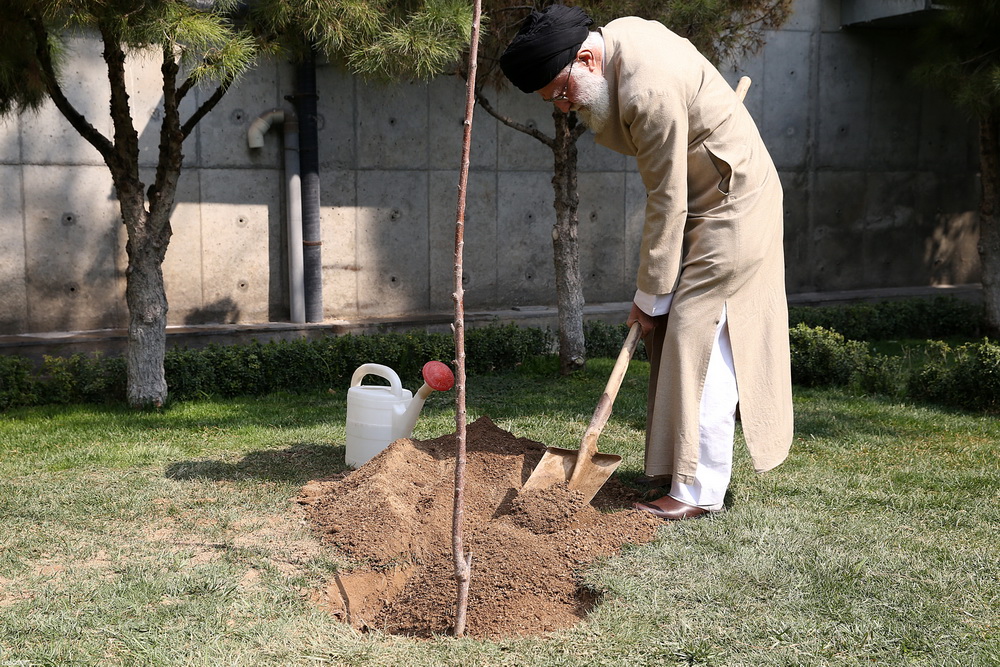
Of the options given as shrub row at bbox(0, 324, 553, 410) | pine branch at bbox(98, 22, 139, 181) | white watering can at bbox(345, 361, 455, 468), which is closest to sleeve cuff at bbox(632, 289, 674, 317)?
white watering can at bbox(345, 361, 455, 468)

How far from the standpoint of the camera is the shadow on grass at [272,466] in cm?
422

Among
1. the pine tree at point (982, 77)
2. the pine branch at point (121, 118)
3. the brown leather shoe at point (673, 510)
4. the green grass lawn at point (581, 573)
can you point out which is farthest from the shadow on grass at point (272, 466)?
the pine tree at point (982, 77)

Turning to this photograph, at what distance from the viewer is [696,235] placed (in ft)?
11.5

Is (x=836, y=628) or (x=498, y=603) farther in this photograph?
(x=498, y=603)

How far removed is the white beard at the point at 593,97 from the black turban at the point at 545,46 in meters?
0.10

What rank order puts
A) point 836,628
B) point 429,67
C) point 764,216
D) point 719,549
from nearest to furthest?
1. point 836,628
2. point 719,549
3. point 764,216
4. point 429,67

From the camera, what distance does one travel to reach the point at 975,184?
12055 mm

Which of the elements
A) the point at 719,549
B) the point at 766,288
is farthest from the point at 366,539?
the point at 766,288

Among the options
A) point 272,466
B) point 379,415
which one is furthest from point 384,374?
point 272,466

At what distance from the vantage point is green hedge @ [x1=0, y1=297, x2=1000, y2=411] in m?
6.09

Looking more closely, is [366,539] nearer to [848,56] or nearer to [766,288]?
[766,288]

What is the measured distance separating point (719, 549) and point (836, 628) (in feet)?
1.97

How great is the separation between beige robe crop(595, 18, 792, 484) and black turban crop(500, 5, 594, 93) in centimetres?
16

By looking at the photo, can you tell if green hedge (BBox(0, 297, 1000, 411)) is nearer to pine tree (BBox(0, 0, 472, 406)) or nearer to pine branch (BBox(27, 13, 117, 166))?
pine tree (BBox(0, 0, 472, 406))
